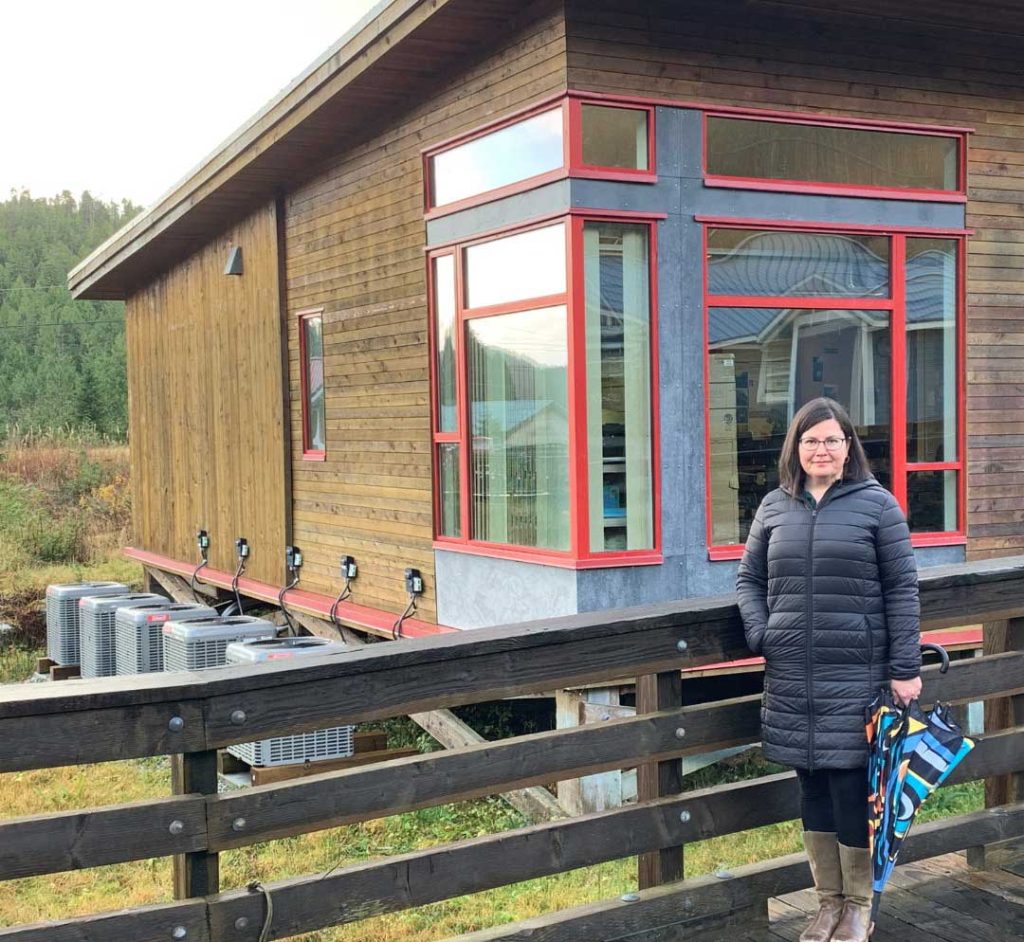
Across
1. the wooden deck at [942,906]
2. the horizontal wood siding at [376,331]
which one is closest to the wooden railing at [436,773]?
the wooden deck at [942,906]

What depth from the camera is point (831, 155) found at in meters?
7.99

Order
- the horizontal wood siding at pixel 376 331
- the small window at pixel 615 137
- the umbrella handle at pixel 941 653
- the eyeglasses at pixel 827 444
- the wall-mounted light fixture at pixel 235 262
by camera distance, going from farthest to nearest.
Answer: the wall-mounted light fixture at pixel 235 262
the horizontal wood siding at pixel 376 331
the small window at pixel 615 137
the umbrella handle at pixel 941 653
the eyeglasses at pixel 827 444

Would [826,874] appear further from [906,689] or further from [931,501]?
[931,501]

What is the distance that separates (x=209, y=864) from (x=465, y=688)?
75cm

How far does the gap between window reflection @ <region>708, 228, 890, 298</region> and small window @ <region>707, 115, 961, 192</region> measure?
34cm

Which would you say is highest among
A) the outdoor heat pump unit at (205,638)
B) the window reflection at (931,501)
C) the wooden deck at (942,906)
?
the window reflection at (931,501)

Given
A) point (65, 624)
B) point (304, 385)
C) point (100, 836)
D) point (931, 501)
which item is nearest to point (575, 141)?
point (931, 501)

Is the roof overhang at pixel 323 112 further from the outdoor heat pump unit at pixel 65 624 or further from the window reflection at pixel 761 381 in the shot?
the outdoor heat pump unit at pixel 65 624

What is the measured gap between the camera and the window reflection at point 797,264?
7.71 metres

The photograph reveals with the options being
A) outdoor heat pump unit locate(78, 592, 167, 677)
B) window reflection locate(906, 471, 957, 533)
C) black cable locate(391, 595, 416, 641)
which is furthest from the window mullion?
outdoor heat pump unit locate(78, 592, 167, 677)

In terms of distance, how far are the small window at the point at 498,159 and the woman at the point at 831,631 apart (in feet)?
13.3

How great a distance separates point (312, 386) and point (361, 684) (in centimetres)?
845

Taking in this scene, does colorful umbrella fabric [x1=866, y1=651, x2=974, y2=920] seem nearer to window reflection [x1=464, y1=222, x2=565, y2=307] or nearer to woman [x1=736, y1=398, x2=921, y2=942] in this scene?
woman [x1=736, y1=398, x2=921, y2=942]

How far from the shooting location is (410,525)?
958cm
